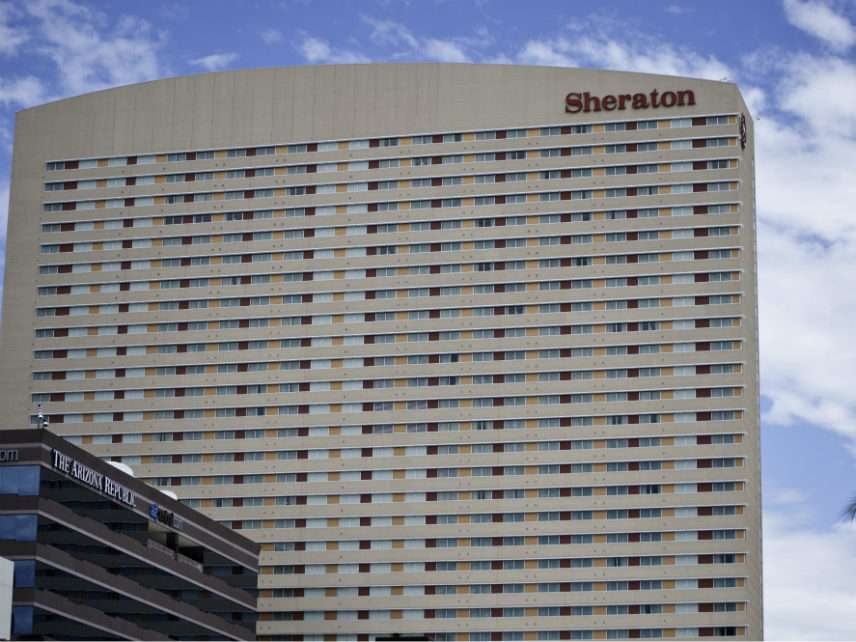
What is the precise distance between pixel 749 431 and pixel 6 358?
254 feet

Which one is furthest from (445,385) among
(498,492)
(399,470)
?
(498,492)

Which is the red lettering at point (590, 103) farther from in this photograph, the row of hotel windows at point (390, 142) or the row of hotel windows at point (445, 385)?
the row of hotel windows at point (445, 385)

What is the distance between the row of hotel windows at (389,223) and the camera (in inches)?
6594

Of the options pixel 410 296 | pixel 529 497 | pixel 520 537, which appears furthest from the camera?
pixel 410 296

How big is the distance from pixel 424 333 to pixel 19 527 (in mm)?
66730

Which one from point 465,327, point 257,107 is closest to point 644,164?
point 465,327

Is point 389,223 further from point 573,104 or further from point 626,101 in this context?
point 626,101

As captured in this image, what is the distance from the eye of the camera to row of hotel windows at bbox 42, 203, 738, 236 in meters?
168

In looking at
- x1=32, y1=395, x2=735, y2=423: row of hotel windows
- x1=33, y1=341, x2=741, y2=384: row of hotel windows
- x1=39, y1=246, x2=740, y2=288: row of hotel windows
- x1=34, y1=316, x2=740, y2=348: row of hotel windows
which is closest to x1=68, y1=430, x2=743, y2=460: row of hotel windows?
x1=32, y1=395, x2=735, y2=423: row of hotel windows

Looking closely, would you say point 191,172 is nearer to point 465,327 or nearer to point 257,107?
point 257,107

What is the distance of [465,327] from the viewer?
168m

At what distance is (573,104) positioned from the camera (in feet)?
564

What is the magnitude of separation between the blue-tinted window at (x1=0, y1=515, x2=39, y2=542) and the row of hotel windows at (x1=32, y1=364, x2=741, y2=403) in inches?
2496

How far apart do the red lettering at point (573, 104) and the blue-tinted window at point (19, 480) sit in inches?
3166
